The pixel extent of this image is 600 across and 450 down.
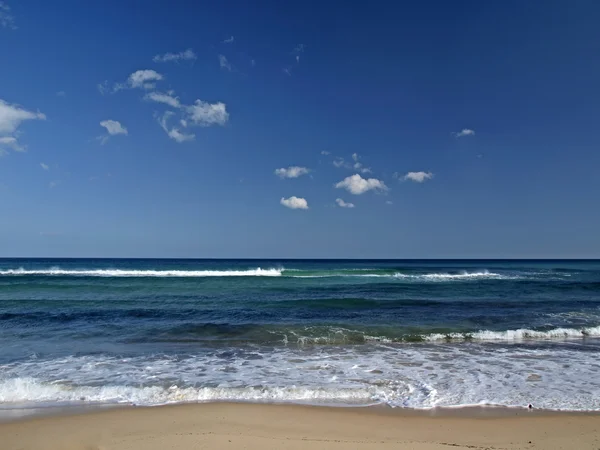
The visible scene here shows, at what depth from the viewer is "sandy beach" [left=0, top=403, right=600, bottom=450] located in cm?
466

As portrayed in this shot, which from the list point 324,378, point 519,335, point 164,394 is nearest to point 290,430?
point 324,378

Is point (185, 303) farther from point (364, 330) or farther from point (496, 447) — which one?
point (496, 447)

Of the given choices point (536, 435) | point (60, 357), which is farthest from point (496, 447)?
point (60, 357)

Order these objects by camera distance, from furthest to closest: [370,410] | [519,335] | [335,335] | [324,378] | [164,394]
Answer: [519,335]
[335,335]
[324,378]
[164,394]
[370,410]

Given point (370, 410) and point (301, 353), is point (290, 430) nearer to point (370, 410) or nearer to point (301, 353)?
point (370, 410)

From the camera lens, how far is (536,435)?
491cm

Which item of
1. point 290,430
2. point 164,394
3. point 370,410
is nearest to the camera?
point 290,430

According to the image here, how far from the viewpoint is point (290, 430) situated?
500 centimetres

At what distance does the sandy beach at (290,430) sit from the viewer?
4.66 m

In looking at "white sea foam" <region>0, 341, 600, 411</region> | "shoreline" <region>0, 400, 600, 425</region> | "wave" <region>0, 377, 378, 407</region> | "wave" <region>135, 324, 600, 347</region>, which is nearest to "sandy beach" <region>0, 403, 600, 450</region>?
"shoreline" <region>0, 400, 600, 425</region>

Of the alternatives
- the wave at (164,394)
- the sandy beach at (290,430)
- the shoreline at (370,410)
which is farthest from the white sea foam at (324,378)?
the sandy beach at (290,430)

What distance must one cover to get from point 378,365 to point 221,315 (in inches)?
307

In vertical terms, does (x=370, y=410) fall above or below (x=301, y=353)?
above

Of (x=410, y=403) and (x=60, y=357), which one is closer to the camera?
(x=410, y=403)
